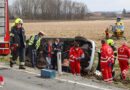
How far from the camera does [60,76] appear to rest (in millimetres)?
8789

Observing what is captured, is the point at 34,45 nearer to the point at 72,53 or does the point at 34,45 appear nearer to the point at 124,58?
the point at 72,53

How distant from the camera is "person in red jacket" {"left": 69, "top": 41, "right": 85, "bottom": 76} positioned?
9012mm

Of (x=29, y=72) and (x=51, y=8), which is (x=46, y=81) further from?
(x=51, y=8)

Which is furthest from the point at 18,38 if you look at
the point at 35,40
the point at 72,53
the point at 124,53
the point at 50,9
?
the point at 50,9

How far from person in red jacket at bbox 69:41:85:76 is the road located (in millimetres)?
736

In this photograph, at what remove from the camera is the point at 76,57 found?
29.7ft

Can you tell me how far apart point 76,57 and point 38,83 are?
6.67ft

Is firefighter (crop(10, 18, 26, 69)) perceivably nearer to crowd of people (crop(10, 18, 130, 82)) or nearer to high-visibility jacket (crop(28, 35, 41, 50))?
crowd of people (crop(10, 18, 130, 82))

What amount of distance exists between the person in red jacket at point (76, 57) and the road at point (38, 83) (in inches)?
29.0

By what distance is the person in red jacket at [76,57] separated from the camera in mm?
9012

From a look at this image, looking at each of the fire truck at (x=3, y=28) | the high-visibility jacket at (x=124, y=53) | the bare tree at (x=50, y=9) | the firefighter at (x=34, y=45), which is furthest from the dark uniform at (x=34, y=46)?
the bare tree at (x=50, y=9)

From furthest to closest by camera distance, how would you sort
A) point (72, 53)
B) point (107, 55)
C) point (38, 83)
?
point (72, 53) < point (107, 55) < point (38, 83)

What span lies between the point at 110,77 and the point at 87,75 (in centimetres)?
120

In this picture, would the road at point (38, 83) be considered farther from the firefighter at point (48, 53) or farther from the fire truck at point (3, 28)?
the firefighter at point (48, 53)
